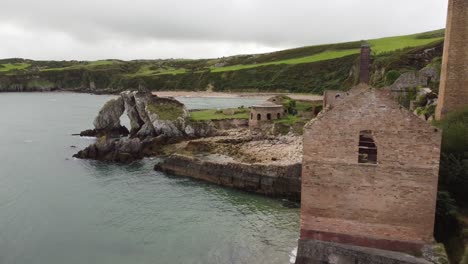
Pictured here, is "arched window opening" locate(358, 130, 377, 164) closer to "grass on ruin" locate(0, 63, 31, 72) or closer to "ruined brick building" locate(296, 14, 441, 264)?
"ruined brick building" locate(296, 14, 441, 264)

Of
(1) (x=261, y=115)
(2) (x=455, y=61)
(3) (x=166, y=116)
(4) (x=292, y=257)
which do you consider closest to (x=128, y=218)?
(4) (x=292, y=257)

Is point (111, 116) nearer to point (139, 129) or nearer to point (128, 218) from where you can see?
point (139, 129)

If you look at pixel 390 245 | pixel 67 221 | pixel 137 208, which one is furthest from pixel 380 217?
pixel 67 221

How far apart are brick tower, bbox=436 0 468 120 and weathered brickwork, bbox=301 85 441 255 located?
15.6m

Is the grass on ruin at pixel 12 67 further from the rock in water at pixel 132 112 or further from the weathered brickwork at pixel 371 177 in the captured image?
the weathered brickwork at pixel 371 177

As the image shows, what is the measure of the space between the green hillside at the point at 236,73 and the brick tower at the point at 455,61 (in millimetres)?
67610

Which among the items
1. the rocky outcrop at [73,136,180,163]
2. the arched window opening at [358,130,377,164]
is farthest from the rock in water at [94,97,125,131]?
the arched window opening at [358,130,377,164]

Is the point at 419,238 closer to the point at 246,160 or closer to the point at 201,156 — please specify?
the point at 246,160

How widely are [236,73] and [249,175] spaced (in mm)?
113664

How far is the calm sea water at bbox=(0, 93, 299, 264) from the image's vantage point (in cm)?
2025

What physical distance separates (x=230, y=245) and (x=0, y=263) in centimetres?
1173

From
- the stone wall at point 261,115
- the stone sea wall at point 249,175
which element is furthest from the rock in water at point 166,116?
the stone sea wall at point 249,175

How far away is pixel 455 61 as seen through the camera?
85.5 ft

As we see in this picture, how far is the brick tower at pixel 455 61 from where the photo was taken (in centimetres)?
2533
